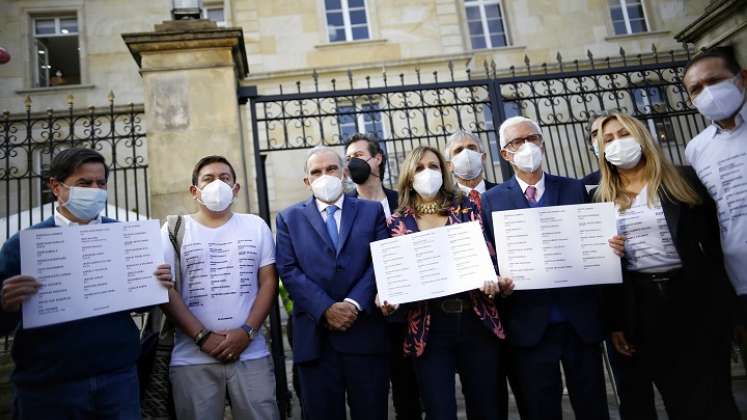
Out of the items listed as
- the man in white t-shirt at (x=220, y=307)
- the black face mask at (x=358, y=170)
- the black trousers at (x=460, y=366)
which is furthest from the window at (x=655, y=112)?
the man in white t-shirt at (x=220, y=307)

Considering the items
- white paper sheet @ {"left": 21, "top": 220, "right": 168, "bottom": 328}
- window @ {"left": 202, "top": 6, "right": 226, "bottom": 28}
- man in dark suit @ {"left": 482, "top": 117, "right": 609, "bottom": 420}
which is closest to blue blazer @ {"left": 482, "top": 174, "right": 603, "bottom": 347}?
man in dark suit @ {"left": 482, "top": 117, "right": 609, "bottom": 420}

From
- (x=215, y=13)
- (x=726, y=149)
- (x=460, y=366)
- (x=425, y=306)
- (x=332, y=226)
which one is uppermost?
(x=215, y=13)

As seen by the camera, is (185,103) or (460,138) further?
(185,103)

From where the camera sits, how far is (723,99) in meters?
2.79

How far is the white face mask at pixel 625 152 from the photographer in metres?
2.79

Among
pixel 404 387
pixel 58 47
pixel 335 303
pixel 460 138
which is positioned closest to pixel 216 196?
pixel 335 303

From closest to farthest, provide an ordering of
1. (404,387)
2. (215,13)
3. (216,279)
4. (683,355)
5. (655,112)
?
(683,355) → (216,279) → (404,387) → (655,112) → (215,13)

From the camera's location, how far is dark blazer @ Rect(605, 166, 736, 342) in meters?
2.52

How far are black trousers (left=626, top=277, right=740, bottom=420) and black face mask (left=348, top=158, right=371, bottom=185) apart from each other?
84.8 inches

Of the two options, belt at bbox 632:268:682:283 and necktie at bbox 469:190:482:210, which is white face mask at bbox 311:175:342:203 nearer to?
necktie at bbox 469:190:482:210

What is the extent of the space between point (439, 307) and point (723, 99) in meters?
2.25

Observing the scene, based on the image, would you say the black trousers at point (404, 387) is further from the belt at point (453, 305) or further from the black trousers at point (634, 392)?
the black trousers at point (634, 392)

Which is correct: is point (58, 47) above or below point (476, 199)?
above

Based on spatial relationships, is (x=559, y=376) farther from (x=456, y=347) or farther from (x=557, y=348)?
(x=456, y=347)
